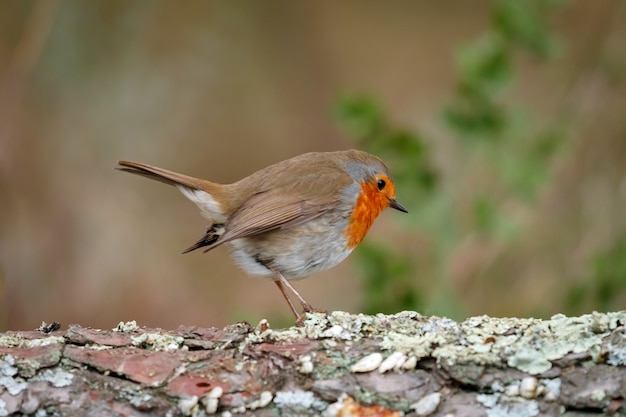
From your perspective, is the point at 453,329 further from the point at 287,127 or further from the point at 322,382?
the point at 287,127

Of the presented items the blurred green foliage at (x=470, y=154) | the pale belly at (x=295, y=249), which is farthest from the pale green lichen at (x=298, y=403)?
the blurred green foliage at (x=470, y=154)

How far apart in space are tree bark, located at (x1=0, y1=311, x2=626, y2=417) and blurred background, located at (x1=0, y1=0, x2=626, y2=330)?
6.97 feet

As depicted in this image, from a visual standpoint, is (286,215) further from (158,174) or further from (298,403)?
(298,403)

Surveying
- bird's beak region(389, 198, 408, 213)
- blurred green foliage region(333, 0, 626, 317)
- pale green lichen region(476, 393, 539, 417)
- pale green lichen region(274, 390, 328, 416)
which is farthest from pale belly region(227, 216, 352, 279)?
pale green lichen region(476, 393, 539, 417)

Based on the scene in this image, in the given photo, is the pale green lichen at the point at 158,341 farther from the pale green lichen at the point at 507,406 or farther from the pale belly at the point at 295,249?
the pale belly at the point at 295,249

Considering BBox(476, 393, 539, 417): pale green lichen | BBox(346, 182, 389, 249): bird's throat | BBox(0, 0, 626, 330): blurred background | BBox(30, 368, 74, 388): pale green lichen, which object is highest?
BBox(0, 0, 626, 330): blurred background

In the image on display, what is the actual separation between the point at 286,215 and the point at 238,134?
3078 mm

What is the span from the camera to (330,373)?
2.34 meters

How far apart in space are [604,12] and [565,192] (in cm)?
131

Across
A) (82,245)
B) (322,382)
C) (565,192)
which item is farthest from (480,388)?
(82,245)

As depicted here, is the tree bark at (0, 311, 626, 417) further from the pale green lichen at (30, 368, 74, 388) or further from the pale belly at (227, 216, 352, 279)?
the pale belly at (227, 216, 352, 279)

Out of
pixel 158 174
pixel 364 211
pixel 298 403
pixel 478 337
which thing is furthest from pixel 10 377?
pixel 364 211

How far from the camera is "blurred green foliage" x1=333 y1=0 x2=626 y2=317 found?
13.9 ft

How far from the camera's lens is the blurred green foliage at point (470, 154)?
423 centimetres
